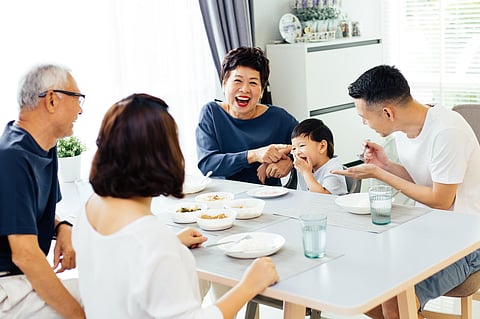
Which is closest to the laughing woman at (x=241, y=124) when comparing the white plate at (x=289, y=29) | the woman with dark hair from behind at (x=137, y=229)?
the white plate at (x=289, y=29)

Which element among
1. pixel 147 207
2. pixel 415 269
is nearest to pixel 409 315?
pixel 415 269

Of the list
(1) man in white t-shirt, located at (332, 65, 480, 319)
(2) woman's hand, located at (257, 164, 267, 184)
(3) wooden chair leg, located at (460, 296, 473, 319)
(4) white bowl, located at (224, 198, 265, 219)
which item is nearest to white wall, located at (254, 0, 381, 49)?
(2) woman's hand, located at (257, 164, 267, 184)

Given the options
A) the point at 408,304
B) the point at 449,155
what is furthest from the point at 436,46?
the point at 408,304

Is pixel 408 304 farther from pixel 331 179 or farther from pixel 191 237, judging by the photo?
pixel 331 179

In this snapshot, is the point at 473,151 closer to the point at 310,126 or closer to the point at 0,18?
the point at 310,126

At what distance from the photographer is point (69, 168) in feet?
10.8

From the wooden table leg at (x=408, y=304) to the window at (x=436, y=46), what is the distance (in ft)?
10.7

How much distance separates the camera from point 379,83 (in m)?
2.72

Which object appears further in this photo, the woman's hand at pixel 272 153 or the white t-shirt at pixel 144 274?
the woman's hand at pixel 272 153

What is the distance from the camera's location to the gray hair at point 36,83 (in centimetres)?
219

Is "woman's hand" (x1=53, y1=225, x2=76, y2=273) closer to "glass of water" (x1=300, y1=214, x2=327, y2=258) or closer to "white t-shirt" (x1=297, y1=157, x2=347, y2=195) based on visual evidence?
"glass of water" (x1=300, y1=214, x2=327, y2=258)

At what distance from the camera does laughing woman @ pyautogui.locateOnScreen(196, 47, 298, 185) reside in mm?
3316

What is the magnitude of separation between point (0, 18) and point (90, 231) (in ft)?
A: 7.00

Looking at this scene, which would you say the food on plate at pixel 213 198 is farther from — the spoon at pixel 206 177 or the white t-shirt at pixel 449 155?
the white t-shirt at pixel 449 155
